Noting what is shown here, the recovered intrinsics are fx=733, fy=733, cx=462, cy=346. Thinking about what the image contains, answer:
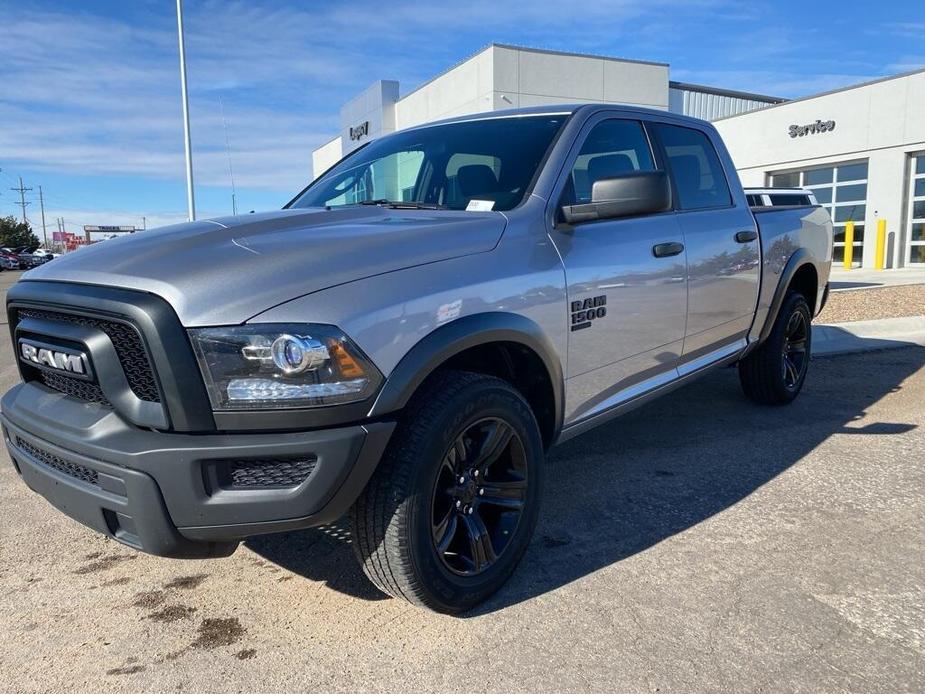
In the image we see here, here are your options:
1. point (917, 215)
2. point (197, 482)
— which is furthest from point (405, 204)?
point (917, 215)

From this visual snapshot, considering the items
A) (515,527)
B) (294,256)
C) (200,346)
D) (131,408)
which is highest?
(294,256)

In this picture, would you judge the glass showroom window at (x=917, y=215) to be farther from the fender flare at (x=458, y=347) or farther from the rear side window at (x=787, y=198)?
the fender flare at (x=458, y=347)

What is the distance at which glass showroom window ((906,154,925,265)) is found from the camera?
19.7 meters

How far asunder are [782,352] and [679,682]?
3.47 m

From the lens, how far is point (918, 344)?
819 cm

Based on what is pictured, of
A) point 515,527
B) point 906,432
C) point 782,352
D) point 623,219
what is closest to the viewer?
point 515,527

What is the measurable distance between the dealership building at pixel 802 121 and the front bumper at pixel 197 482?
675 inches

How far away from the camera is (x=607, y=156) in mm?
3555

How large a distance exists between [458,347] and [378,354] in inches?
13.4

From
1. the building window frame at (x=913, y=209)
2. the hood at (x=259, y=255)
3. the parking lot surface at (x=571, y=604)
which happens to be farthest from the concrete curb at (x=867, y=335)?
the building window frame at (x=913, y=209)

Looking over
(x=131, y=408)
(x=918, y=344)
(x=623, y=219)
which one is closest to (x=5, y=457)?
(x=131, y=408)

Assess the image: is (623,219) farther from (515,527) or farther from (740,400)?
(740,400)

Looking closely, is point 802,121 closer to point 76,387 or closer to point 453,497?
point 453,497

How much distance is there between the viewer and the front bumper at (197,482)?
2057 mm
